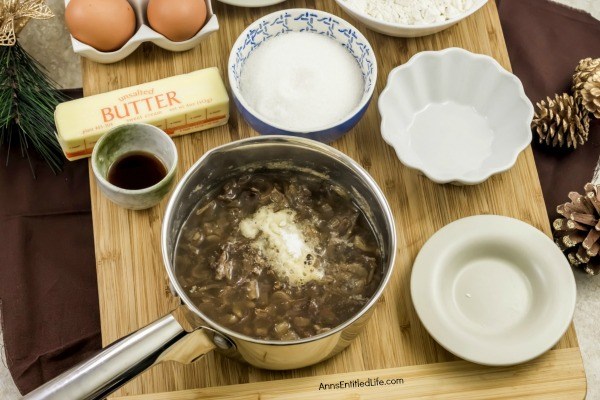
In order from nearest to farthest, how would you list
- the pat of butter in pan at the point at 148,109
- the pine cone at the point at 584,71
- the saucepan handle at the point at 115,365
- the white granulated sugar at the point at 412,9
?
the saucepan handle at the point at 115,365, the pat of butter in pan at the point at 148,109, the white granulated sugar at the point at 412,9, the pine cone at the point at 584,71

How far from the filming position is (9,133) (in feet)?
6.38

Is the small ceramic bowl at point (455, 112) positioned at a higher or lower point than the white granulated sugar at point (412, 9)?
lower

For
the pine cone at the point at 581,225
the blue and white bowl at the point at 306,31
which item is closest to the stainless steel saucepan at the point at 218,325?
the blue and white bowl at the point at 306,31

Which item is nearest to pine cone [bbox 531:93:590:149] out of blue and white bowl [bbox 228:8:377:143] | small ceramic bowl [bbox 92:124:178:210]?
blue and white bowl [bbox 228:8:377:143]

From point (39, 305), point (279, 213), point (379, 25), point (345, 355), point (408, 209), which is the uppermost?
point (379, 25)

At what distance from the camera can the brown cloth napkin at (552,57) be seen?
200cm

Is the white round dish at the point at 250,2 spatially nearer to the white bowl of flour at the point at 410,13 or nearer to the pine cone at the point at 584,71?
the white bowl of flour at the point at 410,13

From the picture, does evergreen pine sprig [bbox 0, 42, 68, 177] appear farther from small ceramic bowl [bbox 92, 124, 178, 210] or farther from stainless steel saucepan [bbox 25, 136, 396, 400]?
stainless steel saucepan [bbox 25, 136, 396, 400]

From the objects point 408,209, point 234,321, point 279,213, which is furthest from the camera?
point 408,209

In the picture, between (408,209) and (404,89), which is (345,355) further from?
(404,89)

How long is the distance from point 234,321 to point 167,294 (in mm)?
222

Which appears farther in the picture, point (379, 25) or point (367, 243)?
Answer: point (379, 25)

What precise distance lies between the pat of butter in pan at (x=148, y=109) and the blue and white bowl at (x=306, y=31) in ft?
0.17

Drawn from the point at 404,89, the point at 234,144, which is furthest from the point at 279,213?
the point at 404,89
